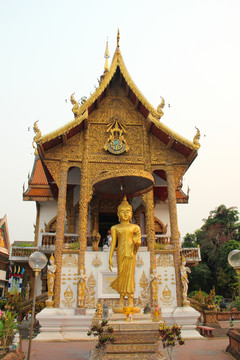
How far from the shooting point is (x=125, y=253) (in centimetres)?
547

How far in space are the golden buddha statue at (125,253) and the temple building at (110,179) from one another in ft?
3.62

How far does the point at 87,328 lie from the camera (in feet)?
24.2

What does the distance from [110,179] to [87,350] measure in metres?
3.38

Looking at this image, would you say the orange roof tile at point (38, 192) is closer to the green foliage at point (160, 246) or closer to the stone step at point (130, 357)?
the green foliage at point (160, 246)

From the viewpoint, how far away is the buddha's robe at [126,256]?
5363 mm

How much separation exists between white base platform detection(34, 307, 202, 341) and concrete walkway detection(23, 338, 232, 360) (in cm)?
31

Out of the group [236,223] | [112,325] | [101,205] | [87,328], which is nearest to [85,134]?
[101,205]

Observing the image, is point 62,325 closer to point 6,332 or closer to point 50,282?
point 50,282

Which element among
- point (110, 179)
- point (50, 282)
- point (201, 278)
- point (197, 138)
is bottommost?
point (50, 282)

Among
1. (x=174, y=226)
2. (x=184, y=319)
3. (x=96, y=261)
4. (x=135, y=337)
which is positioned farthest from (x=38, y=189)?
(x=135, y=337)

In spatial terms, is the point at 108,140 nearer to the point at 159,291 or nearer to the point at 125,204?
the point at 125,204

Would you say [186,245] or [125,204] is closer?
[125,204]

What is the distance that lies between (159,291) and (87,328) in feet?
6.58

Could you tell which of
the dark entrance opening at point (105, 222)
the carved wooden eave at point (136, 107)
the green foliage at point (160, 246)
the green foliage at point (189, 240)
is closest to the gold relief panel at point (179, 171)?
the carved wooden eave at point (136, 107)
